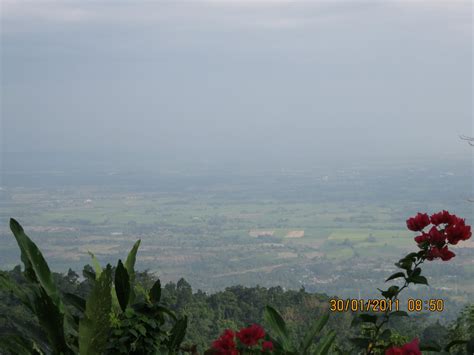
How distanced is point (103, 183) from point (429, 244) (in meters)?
43.6

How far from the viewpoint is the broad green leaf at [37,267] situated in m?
1.97

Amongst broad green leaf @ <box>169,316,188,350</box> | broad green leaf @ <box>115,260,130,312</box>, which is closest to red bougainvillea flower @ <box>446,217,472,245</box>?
broad green leaf @ <box>169,316,188,350</box>

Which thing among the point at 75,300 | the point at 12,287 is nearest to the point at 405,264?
the point at 75,300

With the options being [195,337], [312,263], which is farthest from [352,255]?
[195,337]

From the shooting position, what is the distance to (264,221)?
37.6 meters

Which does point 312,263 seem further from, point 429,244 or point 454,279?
point 429,244

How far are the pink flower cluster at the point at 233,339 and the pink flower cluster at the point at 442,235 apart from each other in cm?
58

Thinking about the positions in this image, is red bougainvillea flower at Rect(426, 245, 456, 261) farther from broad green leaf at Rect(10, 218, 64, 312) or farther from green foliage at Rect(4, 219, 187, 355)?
broad green leaf at Rect(10, 218, 64, 312)

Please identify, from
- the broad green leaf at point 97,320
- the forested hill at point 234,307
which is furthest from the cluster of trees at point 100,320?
the forested hill at point 234,307

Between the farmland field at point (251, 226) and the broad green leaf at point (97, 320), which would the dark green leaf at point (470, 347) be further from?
the farmland field at point (251, 226)

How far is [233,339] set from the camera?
1786 millimetres

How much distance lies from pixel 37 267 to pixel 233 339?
60cm

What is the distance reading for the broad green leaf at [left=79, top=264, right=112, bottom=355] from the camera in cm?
187

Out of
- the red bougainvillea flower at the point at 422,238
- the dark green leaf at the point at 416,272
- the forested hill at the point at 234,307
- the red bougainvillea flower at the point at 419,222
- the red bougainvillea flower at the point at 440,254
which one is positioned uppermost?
the red bougainvillea flower at the point at 419,222
